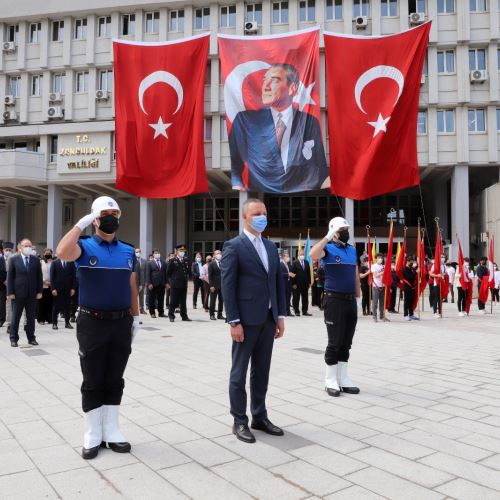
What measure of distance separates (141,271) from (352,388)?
11338mm

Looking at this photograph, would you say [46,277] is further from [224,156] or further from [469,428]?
[224,156]

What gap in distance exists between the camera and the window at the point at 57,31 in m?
31.4

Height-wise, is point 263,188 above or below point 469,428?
above

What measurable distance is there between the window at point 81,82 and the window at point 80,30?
2294 mm

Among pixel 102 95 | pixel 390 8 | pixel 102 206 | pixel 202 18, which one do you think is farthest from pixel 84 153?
pixel 102 206

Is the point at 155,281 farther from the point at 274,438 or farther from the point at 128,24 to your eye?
the point at 128,24

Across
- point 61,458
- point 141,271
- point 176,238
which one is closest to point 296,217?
point 176,238

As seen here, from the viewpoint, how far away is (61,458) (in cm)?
358

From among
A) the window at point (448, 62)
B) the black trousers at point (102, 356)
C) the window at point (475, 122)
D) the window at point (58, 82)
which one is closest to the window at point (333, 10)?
the window at point (448, 62)

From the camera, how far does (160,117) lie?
21.4 meters

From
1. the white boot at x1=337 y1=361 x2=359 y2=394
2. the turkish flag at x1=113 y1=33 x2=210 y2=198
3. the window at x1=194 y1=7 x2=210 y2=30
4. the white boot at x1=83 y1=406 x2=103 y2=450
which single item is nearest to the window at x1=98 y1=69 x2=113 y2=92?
the window at x1=194 y1=7 x2=210 y2=30

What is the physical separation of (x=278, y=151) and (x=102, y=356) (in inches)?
739

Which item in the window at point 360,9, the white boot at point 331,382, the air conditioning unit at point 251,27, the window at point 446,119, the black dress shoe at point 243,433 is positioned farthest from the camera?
the air conditioning unit at point 251,27

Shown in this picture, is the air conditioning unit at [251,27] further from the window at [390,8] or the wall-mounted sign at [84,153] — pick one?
the wall-mounted sign at [84,153]
